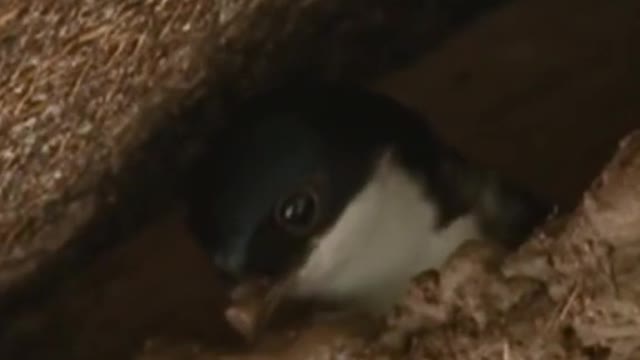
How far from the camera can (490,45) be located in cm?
214

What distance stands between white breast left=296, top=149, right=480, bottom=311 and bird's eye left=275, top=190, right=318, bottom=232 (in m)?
0.02

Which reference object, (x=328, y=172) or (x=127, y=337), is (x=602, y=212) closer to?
(x=328, y=172)

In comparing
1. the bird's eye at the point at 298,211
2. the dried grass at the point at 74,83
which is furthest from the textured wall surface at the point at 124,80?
the bird's eye at the point at 298,211

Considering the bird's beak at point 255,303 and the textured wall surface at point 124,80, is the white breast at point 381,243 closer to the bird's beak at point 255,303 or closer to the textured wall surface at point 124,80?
the bird's beak at point 255,303

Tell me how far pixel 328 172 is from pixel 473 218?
17 cm

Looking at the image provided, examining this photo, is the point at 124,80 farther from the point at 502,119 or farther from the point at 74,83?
the point at 502,119

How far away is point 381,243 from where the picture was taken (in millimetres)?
1712

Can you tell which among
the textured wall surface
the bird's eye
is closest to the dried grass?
the textured wall surface

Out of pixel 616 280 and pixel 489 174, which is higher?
pixel 489 174

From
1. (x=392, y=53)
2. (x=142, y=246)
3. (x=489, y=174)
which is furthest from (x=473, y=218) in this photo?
(x=142, y=246)

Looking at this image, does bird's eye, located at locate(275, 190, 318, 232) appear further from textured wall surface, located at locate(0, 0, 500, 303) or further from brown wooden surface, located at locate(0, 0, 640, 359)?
brown wooden surface, located at locate(0, 0, 640, 359)

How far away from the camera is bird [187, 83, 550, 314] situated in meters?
1.62

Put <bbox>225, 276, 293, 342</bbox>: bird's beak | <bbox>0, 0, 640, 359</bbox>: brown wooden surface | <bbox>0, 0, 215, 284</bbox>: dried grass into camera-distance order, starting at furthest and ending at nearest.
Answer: <bbox>0, 0, 640, 359</bbox>: brown wooden surface < <bbox>225, 276, 293, 342</bbox>: bird's beak < <bbox>0, 0, 215, 284</bbox>: dried grass

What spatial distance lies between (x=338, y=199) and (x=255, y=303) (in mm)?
109
